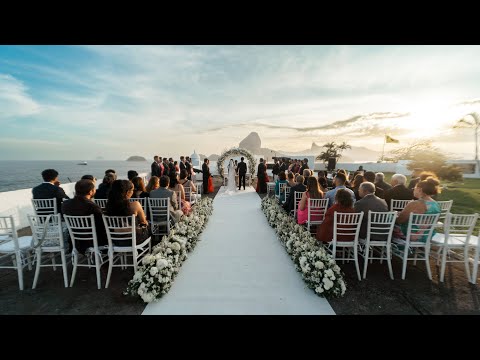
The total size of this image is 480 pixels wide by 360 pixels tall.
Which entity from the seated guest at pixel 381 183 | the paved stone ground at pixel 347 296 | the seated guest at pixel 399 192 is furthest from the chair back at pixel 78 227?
the seated guest at pixel 381 183

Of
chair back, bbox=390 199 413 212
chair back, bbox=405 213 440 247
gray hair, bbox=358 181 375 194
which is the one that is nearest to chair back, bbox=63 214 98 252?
gray hair, bbox=358 181 375 194

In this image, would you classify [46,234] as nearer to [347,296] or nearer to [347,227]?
[347,296]

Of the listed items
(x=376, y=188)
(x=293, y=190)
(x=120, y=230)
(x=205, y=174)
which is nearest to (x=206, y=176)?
(x=205, y=174)

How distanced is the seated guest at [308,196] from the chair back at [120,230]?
3495 millimetres

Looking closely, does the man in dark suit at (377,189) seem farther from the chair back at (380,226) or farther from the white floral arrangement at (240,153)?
the white floral arrangement at (240,153)

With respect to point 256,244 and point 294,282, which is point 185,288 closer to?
point 294,282

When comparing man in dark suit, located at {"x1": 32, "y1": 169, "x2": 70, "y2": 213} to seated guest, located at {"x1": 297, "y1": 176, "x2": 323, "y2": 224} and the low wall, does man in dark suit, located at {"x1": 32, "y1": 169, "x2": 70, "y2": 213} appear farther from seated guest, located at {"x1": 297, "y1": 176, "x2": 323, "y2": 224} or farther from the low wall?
seated guest, located at {"x1": 297, "y1": 176, "x2": 323, "y2": 224}

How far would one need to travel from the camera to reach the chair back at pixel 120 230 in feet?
11.6

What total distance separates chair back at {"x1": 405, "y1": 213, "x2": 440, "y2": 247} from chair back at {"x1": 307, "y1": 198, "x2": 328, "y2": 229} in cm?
152

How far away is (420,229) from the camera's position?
3.74 meters

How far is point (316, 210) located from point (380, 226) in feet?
4.23

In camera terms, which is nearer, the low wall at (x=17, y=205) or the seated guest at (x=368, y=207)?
the seated guest at (x=368, y=207)

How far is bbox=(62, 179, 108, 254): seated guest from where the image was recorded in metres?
3.58
